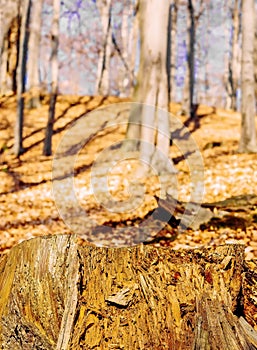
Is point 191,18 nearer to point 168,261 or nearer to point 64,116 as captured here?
point 64,116

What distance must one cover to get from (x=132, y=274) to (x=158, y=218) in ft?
11.9

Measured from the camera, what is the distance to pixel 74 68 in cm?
4891

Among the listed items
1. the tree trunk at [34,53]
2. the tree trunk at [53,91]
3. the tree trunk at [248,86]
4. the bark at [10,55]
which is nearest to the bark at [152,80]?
the tree trunk at [248,86]

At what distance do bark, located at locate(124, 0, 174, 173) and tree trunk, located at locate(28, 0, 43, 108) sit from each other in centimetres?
938

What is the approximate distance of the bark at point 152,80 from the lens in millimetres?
7777

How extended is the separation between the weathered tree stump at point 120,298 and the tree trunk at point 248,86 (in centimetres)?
823

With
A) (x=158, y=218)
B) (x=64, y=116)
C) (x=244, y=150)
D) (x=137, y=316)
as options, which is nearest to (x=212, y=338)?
(x=137, y=316)

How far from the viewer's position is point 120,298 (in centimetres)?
207

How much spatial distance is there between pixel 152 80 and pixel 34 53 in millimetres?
12368

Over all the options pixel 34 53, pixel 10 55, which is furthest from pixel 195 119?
pixel 10 55

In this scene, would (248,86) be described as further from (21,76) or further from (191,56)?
(191,56)

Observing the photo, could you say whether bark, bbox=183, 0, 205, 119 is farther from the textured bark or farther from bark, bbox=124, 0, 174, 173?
bark, bbox=124, 0, 174, 173

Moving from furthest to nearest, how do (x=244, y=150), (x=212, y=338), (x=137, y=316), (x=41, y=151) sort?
(x=41, y=151) → (x=244, y=150) → (x=137, y=316) → (x=212, y=338)

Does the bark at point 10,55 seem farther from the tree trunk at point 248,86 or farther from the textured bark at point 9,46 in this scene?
the tree trunk at point 248,86
